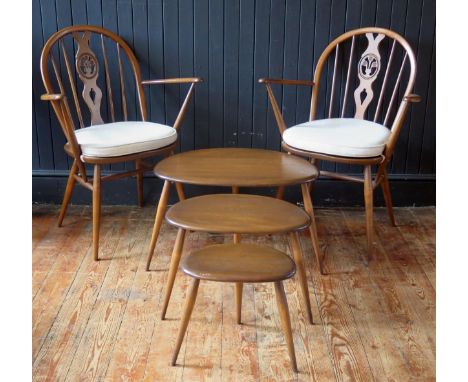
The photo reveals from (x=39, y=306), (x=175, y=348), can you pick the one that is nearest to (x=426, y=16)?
(x=175, y=348)

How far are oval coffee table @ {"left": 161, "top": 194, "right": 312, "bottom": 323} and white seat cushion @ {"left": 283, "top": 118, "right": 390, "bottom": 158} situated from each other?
0.55m

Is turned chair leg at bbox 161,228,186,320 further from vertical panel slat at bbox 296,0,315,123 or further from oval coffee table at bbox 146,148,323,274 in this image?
vertical panel slat at bbox 296,0,315,123

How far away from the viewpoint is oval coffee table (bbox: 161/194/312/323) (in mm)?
1760

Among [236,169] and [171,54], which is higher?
[171,54]

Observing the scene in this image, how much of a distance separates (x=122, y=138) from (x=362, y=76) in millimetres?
1269

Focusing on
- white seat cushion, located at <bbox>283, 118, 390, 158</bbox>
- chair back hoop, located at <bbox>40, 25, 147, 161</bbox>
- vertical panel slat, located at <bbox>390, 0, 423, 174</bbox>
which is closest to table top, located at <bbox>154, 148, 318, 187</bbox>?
white seat cushion, located at <bbox>283, 118, 390, 158</bbox>

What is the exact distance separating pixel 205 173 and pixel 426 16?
1560 mm

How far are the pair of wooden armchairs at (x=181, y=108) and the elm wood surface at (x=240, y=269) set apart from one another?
796 mm

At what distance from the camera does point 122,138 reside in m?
2.46

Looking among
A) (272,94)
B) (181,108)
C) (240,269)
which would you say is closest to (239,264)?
(240,269)

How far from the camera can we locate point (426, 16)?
286cm

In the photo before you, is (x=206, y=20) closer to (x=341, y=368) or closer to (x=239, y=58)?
(x=239, y=58)

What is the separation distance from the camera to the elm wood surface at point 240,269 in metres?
1.69

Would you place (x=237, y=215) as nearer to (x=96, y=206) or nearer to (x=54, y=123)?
(x=96, y=206)
